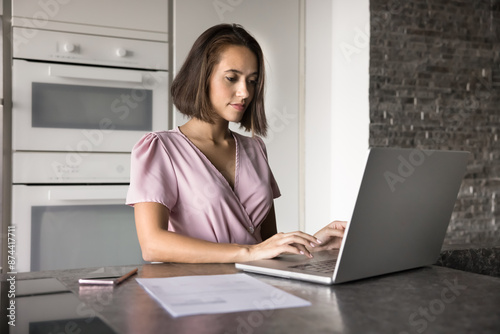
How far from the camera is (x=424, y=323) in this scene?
682 mm

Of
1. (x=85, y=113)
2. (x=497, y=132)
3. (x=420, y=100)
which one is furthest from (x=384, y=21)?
(x=85, y=113)

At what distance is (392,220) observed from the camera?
3.19 feet

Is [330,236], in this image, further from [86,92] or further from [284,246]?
[86,92]

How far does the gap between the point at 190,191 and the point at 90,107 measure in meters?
1.27

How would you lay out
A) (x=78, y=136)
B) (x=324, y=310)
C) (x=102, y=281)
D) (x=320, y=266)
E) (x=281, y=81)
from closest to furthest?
(x=324, y=310)
(x=102, y=281)
(x=320, y=266)
(x=78, y=136)
(x=281, y=81)

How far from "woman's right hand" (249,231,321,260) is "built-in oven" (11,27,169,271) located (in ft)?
5.21

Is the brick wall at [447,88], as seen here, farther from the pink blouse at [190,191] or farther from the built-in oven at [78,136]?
the pink blouse at [190,191]

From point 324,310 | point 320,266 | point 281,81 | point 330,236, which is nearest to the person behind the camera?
point 324,310

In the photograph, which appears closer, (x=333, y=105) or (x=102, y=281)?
(x=102, y=281)

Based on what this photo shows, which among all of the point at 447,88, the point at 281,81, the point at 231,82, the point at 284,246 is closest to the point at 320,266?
the point at 284,246

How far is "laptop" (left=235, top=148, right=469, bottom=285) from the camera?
0.88m

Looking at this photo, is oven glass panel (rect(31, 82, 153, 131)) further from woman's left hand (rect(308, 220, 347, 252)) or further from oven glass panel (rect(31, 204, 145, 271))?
woman's left hand (rect(308, 220, 347, 252))

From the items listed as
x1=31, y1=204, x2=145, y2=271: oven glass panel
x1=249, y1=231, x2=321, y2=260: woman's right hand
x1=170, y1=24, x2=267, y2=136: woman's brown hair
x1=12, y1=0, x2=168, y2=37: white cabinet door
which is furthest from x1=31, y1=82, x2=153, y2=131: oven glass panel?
x1=249, y1=231, x2=321, y2=260: woman's right hand

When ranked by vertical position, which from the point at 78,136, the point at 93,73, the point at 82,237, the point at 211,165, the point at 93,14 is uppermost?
the point at 93,14
